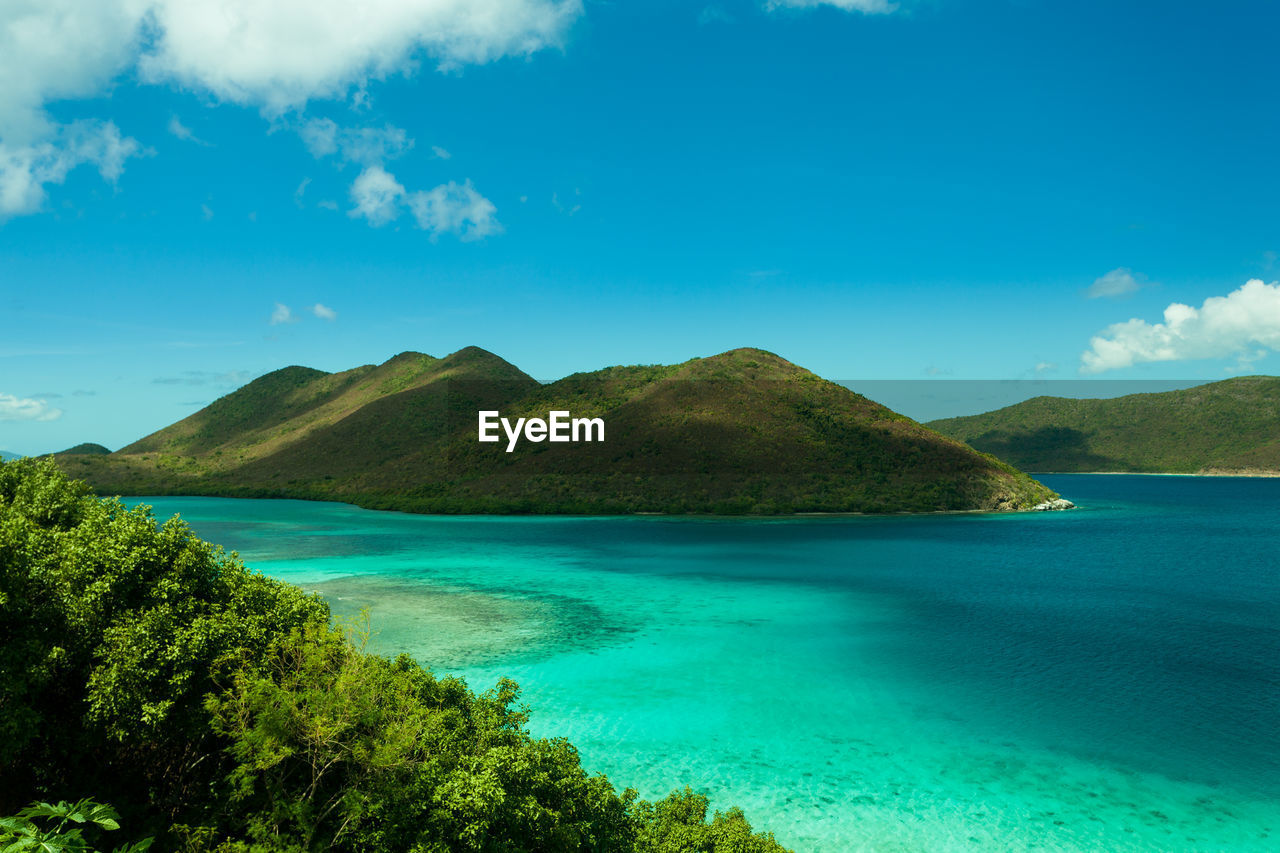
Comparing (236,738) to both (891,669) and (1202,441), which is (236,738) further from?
(1202,441)

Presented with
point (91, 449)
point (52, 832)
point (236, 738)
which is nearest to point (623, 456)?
point (236, 738)

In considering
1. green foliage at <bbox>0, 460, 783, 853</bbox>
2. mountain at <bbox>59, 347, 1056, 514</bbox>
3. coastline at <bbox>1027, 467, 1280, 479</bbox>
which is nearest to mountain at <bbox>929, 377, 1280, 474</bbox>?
coastline at <bbox>1027, 467, 1280, 479</bbox>

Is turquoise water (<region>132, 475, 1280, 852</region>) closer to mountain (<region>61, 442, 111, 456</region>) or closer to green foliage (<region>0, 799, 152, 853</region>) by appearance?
green foliage (<region>0, 799, 152, 853</region>)

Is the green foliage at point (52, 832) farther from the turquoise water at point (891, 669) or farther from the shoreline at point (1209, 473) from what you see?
the shoreline at point (1209, 473)

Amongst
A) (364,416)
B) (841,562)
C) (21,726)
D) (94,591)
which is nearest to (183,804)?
(21,726)

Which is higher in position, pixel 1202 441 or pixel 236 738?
pixel 1202 441
